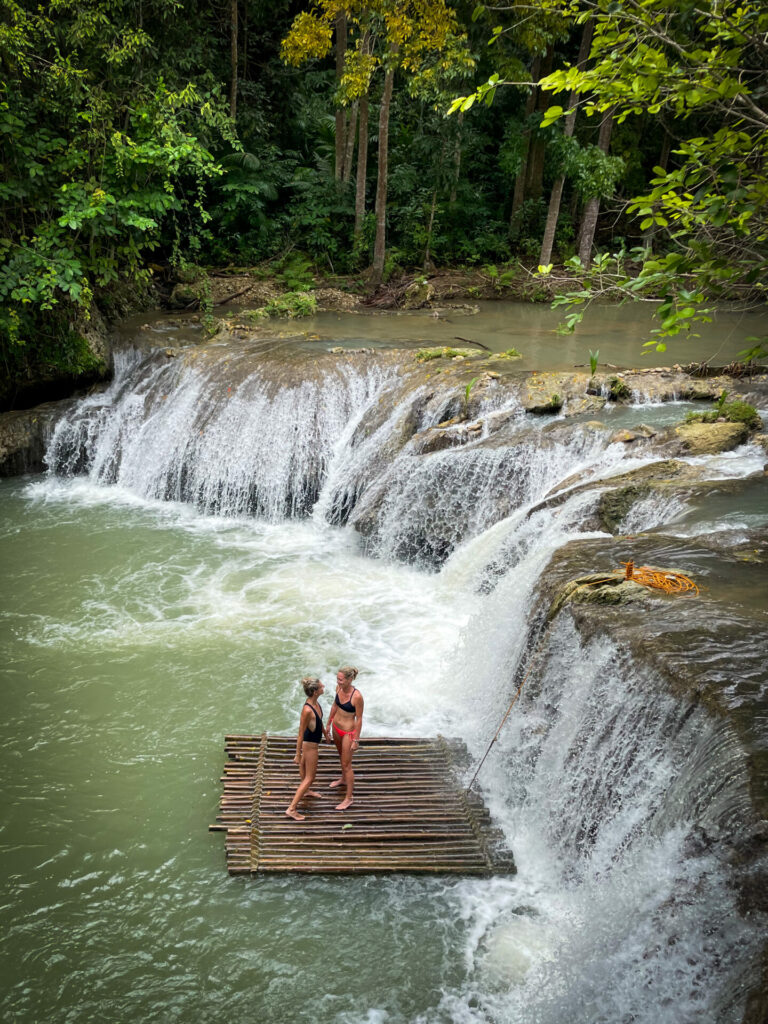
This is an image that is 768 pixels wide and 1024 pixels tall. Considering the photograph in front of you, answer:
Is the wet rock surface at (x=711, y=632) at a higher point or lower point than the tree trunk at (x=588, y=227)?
lower

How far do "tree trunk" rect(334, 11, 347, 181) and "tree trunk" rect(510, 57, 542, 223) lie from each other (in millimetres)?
4254

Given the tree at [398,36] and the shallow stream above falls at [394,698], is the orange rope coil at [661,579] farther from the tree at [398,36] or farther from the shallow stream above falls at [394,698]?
the tree at [398,36]

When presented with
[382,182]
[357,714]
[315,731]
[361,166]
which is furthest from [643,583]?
[361,166]

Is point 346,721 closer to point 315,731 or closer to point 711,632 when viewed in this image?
point 315,731

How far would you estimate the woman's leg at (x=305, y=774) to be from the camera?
5168 millimetres

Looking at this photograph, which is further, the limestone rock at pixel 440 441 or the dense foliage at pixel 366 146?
the limestone rock at pixel 440 441

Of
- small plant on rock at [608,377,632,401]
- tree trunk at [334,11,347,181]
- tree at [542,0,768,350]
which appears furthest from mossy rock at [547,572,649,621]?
tree trunk at [334,11,347,181]

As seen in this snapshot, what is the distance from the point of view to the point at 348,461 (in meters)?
10.7

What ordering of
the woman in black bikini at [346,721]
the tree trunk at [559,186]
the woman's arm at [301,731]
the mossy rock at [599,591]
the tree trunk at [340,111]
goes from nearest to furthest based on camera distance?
the woman's arm at [301,731]
the woman in black bikini at [346,721]
the mossy rock at [599,591]
the tree trunk at [559,186]
the tree trunk at [340,111]

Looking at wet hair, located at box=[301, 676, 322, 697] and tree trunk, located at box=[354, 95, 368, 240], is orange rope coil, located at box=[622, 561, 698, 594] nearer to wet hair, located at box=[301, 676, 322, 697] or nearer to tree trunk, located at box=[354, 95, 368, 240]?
wet hair, located at box=[301, 676, 322, 697]

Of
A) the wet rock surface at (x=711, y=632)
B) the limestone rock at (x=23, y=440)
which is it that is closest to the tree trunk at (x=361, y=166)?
the limestone rock at (x=23, y=440)

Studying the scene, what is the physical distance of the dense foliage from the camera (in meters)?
3.92

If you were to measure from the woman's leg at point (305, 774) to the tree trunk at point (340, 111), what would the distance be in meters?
15.6

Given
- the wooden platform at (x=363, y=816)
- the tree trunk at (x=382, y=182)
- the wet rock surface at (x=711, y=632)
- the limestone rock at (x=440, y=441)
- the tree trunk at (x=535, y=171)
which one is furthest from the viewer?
the tree trunk at (x=535, y=171)
